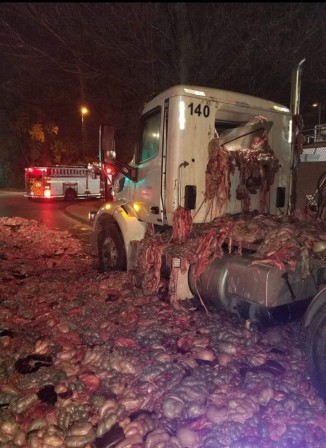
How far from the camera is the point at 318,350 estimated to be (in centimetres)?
364

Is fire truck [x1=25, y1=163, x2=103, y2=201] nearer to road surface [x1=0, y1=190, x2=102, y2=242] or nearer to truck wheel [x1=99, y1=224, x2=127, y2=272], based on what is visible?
road surface [x1=0, y1=190, x2=102, y2=242]

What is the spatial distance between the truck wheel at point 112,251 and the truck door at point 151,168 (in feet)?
2.32

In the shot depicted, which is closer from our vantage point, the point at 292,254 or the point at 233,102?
the point at 292,254

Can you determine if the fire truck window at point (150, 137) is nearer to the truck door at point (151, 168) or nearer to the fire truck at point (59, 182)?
the truck door at point (151, 168)

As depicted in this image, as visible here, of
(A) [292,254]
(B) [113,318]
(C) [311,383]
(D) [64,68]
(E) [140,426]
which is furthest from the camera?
(D) [64,68]

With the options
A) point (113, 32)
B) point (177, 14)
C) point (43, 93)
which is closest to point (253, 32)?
point (177, 14)

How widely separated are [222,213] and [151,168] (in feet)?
3.99

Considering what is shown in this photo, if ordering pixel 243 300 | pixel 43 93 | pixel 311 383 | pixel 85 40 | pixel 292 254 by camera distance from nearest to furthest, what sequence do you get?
pixel 311 383 → pixel 292 254 → pixel 243 300 → pixel 85 40 → pixel 43 93

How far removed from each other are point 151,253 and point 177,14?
8.41 metres

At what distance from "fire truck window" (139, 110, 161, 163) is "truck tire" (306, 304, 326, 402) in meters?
3.16

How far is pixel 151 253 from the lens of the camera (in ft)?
18.8

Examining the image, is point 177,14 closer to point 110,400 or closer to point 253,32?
point 253,32

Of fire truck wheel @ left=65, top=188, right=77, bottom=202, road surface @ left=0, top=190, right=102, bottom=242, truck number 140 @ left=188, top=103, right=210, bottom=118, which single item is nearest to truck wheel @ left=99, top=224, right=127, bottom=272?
truck number 140 @ left=188, top=103, right=210, bottom=118

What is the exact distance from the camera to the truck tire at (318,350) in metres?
3.60
